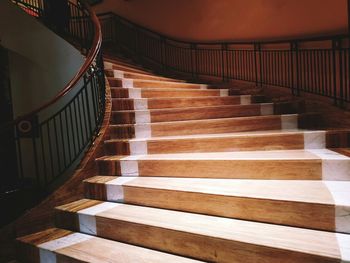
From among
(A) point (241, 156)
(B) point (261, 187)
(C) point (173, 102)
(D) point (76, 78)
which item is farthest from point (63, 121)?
(B) point (261, 187)

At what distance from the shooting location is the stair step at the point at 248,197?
177 centimetres

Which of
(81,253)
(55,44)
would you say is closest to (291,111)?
(81,253)

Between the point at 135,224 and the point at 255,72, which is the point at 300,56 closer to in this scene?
the point at 255,72

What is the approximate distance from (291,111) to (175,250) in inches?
102

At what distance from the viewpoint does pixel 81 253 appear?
82.5 inches

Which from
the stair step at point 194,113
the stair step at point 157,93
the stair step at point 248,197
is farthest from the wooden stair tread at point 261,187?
the stair step at point 157,93

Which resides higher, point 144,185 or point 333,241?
point 144,185

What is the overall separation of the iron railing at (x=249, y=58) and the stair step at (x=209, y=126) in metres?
0.95

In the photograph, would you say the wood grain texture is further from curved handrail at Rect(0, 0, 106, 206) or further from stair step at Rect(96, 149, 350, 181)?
curved handrail at Rect(0, 0, 106, 206)

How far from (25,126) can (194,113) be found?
1.82 m

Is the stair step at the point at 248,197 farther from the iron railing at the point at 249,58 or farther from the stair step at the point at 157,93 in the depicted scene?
the iron railing at the point at 249,58

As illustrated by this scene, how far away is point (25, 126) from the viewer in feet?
9.73

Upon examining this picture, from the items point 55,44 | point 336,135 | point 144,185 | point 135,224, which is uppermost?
point 55,44

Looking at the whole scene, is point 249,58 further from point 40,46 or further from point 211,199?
point 211,199
